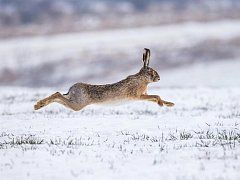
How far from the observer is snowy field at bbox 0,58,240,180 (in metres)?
8.22

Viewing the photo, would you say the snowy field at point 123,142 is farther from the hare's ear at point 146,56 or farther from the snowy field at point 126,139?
the hare's ear at point 146,56

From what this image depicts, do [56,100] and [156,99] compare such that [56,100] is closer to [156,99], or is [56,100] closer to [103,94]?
[103,94]

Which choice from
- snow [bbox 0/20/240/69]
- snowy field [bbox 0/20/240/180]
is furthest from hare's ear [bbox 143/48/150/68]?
snow [bbox 0/20/240/69]

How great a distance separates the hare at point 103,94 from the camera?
501 inches

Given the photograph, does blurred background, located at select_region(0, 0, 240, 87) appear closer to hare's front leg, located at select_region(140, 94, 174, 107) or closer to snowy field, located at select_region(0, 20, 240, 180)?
snowy field, located at select_region(0, 20, 240, 180)

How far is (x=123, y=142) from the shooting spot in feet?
33.7

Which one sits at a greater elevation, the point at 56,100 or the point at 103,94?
the point at 103,94

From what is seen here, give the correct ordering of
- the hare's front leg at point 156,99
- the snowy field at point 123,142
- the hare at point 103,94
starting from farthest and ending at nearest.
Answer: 1. the hare's front leg at point 156,99
2. the hare at point 103,94
3. the snowy field at point 123,142

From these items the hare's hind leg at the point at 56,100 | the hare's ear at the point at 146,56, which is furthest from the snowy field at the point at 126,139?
the hare's ear at the point at 146,56

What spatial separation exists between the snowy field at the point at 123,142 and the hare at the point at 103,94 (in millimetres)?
423

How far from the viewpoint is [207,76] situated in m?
40.2

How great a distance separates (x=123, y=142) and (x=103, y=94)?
2.69 metres

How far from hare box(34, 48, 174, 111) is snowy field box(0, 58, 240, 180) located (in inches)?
16.6

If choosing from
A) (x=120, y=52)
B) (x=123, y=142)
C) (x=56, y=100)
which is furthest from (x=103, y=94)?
(x=120, y=52)
